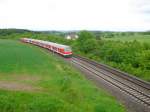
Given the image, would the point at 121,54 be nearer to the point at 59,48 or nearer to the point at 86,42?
the point at 59,48

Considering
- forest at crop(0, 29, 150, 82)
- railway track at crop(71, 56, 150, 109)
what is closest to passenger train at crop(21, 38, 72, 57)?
forest at crop(0, 29, 150, 82)

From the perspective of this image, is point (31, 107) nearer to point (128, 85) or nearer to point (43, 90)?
point (43, 90)

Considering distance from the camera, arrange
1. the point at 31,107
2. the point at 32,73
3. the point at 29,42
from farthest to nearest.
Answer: the point at 29,42
the point at 32,73
the point at 31,107

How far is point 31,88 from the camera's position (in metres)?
26.6

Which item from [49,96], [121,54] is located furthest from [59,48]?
[49,96]

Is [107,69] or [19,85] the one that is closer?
[19,85]

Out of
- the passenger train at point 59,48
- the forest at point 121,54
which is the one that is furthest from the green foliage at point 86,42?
the passenger train at point 59,48

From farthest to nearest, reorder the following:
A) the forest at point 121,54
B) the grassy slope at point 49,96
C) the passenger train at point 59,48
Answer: the passenger train at point 59,48 < the forest at point 121,54 < the grassy slope at point 49,96

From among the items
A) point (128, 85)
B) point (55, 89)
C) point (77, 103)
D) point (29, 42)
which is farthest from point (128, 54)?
point (29, 42)

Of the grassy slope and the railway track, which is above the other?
the grassy slope

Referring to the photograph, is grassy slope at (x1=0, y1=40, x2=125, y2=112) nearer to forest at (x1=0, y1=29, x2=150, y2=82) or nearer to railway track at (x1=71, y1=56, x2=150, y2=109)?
railway track at (x1=71, y1=56, x2=150, y2=109)

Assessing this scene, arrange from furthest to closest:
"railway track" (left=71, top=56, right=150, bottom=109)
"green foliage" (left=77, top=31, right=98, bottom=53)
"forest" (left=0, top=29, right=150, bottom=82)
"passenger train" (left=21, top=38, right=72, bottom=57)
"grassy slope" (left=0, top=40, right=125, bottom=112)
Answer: "green foliage" (left=77, top=31, right=98, bottom=53) < "passenger train" (left=21, top=38, right=72, bottom=57) < "forest" (left=0, top=29, right=150, bottom=82) < "railway track" (left=71, top=56, right=150, bottom=109) < "grassy slope" (left=0, top=40, right=125, bottom=112)

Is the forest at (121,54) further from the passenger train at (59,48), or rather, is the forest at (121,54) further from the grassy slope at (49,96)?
the grassy slope at (49,96)

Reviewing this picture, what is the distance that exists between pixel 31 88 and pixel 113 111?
8.64 meters
